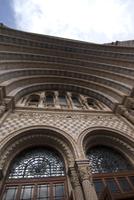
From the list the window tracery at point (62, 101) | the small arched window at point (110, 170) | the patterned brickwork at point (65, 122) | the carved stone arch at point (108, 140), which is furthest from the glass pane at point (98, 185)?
the window tracery at point (62, 101)

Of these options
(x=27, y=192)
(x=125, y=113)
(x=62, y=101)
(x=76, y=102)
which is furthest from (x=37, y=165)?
(x=76, y=102)

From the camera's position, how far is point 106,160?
6.49 m

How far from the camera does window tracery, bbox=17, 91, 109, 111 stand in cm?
976

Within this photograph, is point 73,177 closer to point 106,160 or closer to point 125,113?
point 106,160

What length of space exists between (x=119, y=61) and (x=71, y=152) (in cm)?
948

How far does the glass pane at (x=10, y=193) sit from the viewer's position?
4625 mm

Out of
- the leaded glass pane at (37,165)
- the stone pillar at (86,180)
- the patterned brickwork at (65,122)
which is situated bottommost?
the stone pillar at (86,180)

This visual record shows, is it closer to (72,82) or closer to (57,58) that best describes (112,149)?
(72,82)

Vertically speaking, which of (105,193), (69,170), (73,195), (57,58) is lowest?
(105,193)

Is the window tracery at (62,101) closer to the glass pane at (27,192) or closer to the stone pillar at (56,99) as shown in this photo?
the stone pillar at (56,99)

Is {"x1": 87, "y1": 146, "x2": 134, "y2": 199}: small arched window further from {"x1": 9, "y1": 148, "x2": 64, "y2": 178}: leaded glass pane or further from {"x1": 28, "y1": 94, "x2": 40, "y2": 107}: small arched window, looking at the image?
{"x1": 28, "y1": 94, "x2": 40, "y2": 107}: small arched window

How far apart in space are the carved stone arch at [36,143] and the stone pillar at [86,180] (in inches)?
18.5

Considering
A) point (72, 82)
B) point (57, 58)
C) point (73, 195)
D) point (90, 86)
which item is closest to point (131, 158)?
point (73, 195)

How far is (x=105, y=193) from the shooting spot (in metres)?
3.58
